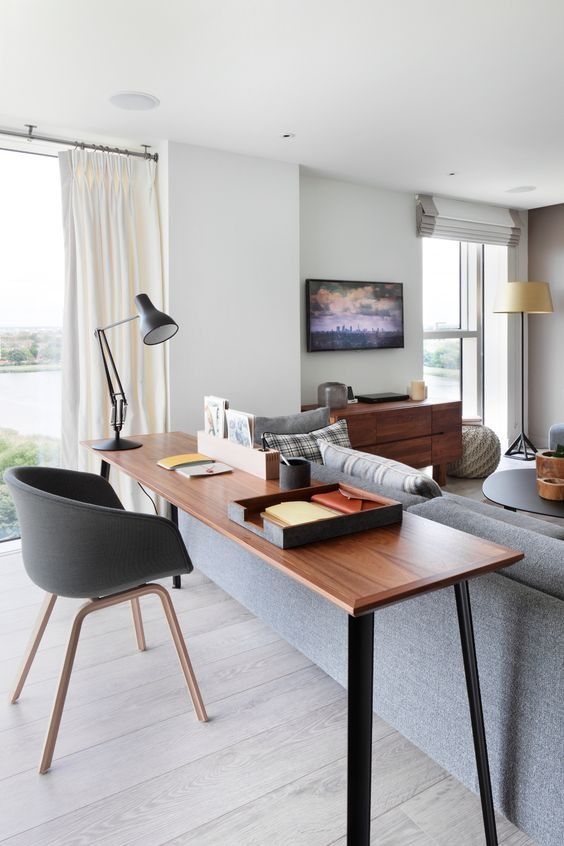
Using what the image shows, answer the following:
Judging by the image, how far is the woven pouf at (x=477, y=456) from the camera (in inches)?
202

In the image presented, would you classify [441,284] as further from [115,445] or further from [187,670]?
[187,670]

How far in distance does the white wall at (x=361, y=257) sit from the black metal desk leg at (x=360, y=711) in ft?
12.2

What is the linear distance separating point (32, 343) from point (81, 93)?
142 cm

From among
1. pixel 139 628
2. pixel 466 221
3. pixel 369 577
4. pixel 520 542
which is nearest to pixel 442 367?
pixel 466 221

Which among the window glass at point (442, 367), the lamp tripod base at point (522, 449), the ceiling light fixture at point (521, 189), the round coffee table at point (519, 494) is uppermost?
the ceiling light fixture at point (521, 189)

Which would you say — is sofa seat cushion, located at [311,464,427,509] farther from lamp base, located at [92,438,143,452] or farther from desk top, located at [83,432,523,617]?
lamp base, located at [92,438,143,452]

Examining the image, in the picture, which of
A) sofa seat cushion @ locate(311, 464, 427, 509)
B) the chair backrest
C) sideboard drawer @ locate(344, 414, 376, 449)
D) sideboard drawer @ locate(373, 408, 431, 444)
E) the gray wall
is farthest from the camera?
the gray wall

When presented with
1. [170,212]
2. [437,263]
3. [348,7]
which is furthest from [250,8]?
[437,263]

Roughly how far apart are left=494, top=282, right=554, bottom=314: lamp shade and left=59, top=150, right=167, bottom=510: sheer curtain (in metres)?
3.47

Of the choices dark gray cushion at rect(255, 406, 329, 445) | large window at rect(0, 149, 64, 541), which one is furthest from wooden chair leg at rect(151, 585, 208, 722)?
large window at rect(0, 149, 64, 541)

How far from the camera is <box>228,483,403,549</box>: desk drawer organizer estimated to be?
1.32 m

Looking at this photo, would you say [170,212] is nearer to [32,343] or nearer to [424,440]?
[32,343]

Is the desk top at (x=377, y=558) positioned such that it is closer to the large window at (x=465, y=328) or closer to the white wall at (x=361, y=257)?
the white wall at (x=361, y=257)

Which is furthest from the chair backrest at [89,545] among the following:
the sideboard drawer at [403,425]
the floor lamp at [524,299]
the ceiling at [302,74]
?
the floor lamp at [524,299]
